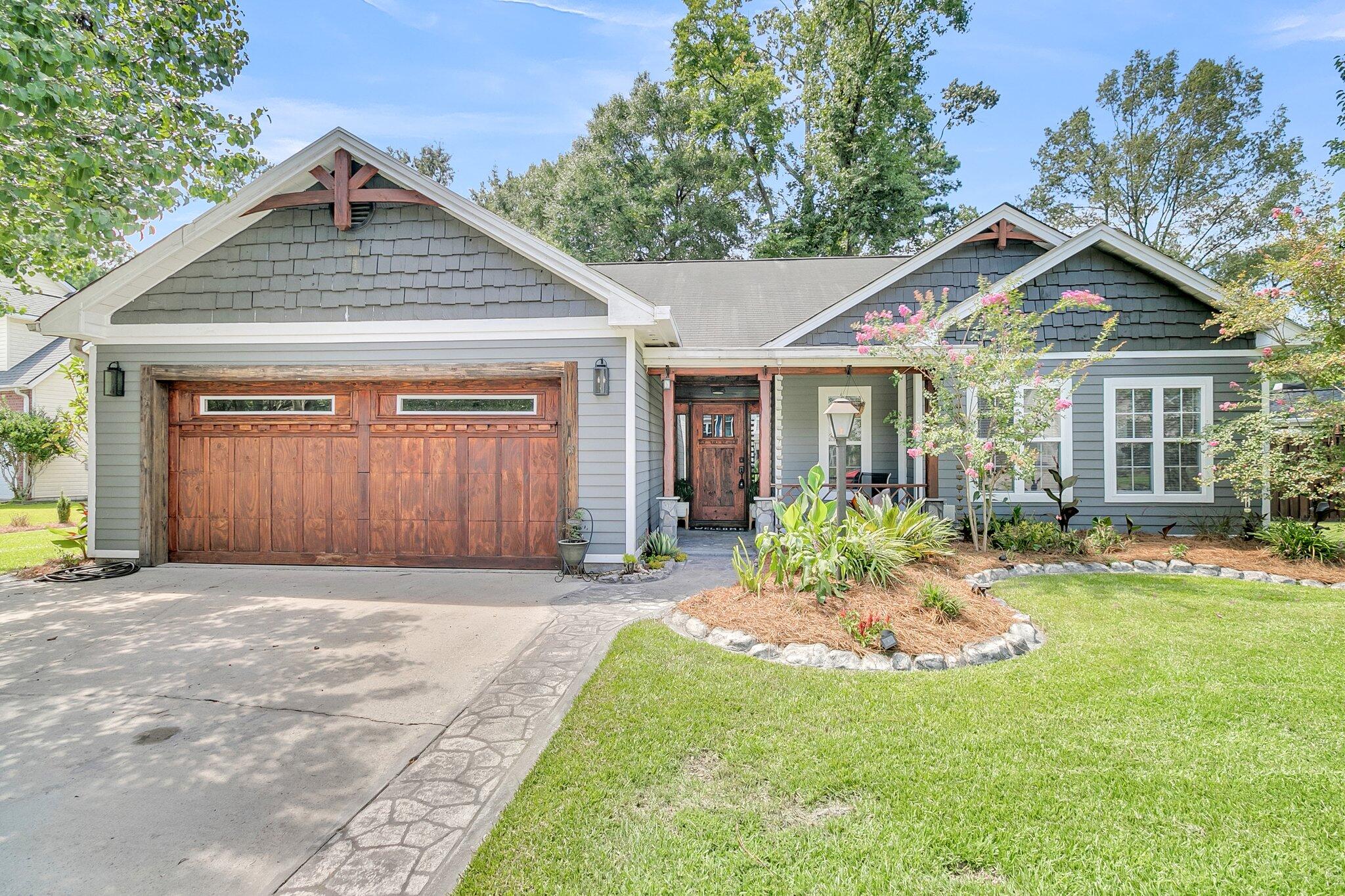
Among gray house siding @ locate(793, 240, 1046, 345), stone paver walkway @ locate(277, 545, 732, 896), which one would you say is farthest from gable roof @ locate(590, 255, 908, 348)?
stone paver walkway @ locate(277, 545, 732, 896)

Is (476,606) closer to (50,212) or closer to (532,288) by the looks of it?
(532,288)

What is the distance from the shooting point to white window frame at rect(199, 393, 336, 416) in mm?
7105

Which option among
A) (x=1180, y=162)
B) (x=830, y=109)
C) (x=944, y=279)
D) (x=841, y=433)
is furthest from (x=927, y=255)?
(x=1180, y=162)

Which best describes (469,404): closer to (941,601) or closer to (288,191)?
(288,191)

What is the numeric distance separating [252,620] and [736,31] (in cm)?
2198

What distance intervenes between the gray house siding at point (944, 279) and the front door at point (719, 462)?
2.64 meters

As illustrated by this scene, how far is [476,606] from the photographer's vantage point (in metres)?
5.47

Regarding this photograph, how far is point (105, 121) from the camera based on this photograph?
566 centimetres

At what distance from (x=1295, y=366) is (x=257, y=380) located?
12.0 metres

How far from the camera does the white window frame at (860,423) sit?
9.72m

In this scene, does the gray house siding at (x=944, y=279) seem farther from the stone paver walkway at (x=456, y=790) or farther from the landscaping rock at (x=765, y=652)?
the stone paver walkway at (x=456, y=790)

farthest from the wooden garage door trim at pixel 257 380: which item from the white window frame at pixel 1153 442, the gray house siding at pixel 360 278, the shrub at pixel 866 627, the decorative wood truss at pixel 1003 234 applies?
the white window frame at pixel 1153 442

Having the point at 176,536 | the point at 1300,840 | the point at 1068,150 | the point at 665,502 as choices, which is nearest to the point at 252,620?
the point at 176,536

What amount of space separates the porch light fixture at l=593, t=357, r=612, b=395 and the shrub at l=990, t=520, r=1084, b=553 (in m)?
5.10
